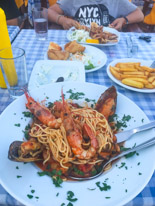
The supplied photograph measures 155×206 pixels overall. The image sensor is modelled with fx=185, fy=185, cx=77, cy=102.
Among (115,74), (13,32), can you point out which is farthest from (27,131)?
(13,32)

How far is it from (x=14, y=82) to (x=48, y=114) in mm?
572

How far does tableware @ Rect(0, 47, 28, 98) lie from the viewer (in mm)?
1545

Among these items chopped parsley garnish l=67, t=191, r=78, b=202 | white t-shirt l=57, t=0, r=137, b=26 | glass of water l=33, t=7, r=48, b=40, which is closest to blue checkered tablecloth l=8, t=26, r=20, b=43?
glass of water l=33, t=7, r=48, b=40

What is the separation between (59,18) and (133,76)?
7.89 feet

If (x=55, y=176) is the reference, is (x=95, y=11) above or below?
above

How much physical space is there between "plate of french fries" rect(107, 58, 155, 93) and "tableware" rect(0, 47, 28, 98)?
86 centimetres

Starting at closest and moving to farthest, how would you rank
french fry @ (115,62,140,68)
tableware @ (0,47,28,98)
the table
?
the table
tableware @ (0,47,28,98)
french fry @ (115,62,140,68)

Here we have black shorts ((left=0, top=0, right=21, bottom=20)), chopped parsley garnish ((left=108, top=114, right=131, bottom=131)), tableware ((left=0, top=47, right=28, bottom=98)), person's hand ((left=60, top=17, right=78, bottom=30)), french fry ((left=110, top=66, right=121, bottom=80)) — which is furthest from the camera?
black shorts ((left=0, top=0, right=21, bottom=20))

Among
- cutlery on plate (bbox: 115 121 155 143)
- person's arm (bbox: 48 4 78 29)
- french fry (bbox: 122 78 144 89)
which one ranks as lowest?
cutlery on plate (bbox: 115 121 155 143)

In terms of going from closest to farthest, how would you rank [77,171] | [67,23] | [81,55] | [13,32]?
[77,171]
[81,55]
[13,32]
[67,23]

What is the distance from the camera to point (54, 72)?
6.39ft

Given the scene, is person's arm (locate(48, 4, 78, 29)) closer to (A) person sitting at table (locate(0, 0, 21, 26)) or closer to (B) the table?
(B) the table

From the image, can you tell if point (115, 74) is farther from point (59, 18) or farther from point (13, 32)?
point (59, 18)

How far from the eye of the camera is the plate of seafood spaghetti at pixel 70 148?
0.92 meters
